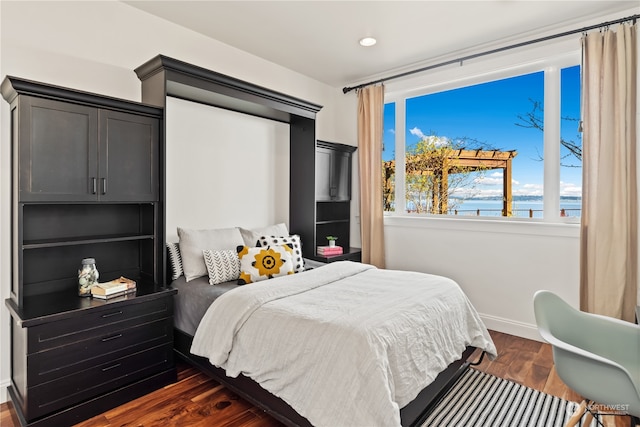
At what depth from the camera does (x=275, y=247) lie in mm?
3006

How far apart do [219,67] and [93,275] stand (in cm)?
211

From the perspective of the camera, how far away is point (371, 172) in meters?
4.22

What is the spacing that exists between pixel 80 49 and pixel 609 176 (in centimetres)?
394

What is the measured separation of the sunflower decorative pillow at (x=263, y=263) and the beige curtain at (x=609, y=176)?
2.35 m

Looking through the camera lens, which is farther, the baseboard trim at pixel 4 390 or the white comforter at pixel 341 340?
the baseboard trim at pixel 4 390

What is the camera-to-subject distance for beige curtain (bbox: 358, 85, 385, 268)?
4188 millimetres

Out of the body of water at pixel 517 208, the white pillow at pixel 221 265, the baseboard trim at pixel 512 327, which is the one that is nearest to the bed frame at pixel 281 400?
the white pillow at pixel 221 265

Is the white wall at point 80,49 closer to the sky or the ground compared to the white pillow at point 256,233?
closer to the sky

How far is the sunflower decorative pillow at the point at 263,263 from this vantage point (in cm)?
282

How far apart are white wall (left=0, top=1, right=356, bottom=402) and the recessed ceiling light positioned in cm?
123

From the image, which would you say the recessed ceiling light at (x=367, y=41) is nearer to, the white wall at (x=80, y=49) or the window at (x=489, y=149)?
the window at (x=489, y=149)

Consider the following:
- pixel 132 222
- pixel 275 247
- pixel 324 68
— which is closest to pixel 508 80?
pixel 324 68

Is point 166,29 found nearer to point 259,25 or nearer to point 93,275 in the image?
point 259,25

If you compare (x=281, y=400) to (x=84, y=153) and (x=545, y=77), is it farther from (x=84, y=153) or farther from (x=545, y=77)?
(x=545, y=77)
